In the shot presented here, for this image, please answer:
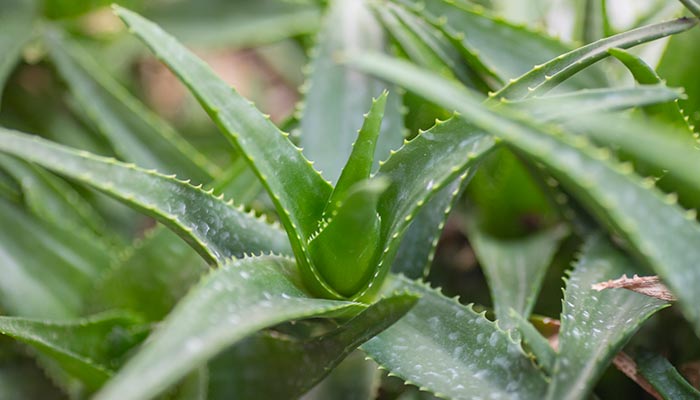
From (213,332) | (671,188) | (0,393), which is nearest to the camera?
(213,332)

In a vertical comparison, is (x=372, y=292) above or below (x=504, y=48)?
below

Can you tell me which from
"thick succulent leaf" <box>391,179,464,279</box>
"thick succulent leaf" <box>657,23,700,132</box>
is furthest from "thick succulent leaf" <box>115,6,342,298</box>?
"thick succulent leaf" <box>657,23,700,132</box>

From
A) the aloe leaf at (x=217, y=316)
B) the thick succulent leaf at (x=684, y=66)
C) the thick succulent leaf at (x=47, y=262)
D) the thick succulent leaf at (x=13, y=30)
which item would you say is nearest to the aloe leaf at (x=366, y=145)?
the aloe leaf at (x=217, y=316)

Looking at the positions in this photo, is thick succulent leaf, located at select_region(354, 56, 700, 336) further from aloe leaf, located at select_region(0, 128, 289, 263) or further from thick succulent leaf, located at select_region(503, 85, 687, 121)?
aloe leaf, located at select_region(0, 128, 289, 263)

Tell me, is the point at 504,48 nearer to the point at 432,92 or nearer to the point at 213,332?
the point at 432,92

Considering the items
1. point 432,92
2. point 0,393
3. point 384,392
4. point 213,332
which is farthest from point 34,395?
point 432,92

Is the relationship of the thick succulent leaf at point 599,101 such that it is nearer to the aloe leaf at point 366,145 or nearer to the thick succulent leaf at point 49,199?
the aloe leaf at point 366,145

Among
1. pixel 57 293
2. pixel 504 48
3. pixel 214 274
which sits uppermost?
pixel 504 48

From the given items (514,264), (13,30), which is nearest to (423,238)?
(514,264)
